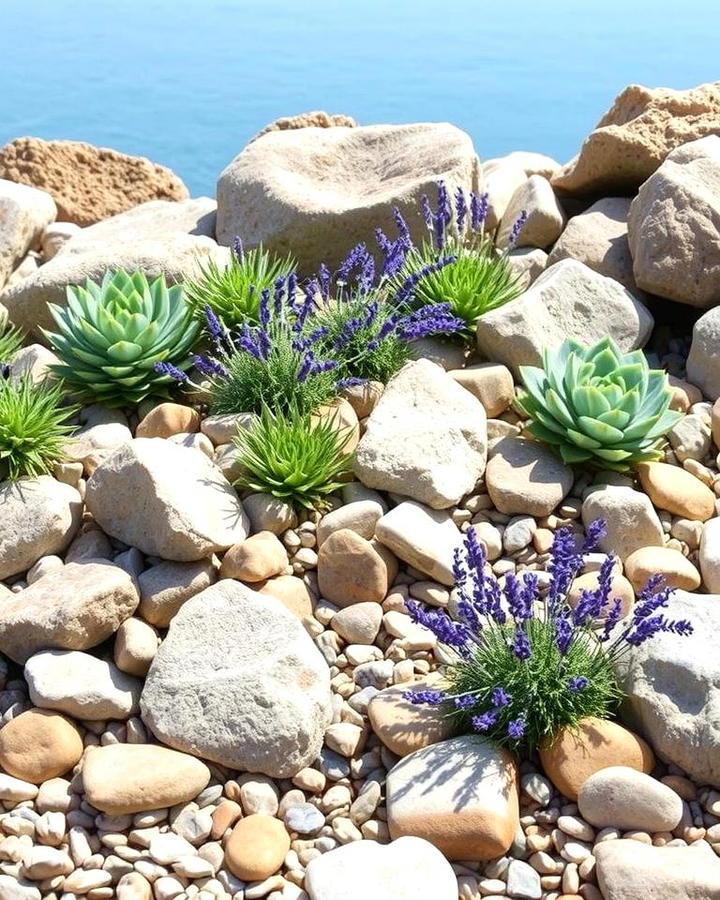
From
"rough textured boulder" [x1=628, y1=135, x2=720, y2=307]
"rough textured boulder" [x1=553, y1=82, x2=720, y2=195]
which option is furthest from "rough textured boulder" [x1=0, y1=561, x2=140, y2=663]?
"rough textured boulder" [x1=553, y1=82, x2=720, y2=195]

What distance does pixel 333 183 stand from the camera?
5.95 m

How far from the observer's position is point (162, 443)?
13.0ft

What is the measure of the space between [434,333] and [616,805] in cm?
223

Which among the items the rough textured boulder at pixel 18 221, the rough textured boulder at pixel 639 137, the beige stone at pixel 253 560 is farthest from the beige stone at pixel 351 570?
the rough textured boulder at pixel 18 221

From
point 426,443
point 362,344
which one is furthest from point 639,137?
point 426,443

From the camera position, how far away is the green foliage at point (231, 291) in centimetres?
477

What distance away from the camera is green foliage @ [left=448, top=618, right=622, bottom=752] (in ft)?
10.5

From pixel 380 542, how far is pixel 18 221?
3.28 metres

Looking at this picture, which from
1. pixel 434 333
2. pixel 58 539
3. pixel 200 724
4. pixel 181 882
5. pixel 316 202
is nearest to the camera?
pixel 181 882

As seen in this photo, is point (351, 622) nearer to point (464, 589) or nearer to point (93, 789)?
point (464, 589)

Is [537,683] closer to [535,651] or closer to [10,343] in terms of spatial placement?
[535,651]

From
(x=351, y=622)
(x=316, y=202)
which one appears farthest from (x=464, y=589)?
(x=316, y=202)

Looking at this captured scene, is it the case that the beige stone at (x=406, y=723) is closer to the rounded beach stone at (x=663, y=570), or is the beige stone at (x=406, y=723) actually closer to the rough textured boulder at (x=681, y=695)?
the rough textured boulder at (x=681, y=695)

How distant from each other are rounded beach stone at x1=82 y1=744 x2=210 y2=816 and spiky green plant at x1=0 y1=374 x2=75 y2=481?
1.25m
